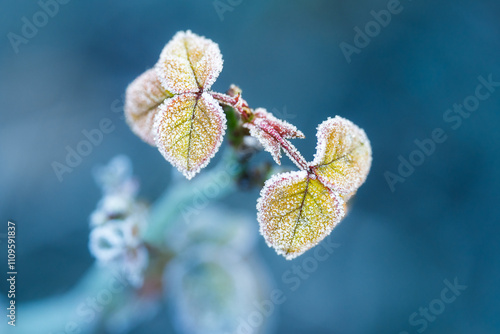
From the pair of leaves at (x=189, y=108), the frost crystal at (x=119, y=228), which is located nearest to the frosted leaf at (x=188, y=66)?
the pair of leaves at (x=189, y=108)

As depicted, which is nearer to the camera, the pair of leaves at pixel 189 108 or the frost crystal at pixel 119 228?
the pair of leaves at pixel 189 108

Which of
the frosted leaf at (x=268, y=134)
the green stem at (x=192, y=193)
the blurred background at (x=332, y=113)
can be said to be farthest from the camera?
the blurred background at (x=332, y=113)

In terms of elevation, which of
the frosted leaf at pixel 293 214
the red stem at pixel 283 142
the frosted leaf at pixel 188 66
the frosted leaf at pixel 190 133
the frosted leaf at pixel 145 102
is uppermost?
the frosted leaf at pixel 145 102

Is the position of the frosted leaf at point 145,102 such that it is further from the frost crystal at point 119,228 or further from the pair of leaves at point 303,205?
the frost crystal at point 119,228

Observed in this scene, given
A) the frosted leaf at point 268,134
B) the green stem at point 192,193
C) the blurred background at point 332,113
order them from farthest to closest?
the blurred background at point 332,113
the green stem at point 192,193
the frosted leaf at point 268,134

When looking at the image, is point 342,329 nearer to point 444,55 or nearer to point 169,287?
point 169,287

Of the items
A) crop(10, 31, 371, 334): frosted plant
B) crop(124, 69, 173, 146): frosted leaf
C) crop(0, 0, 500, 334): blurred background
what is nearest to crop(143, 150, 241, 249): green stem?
crop(10, 31, 371, 334): frosted plant

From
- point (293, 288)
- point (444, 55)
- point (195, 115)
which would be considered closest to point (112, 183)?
point (195, 115)

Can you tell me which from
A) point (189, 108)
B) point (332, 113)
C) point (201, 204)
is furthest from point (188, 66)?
point (332, 113)

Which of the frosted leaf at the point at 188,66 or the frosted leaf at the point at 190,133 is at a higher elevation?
the frosted leaf at the point at 188,66
